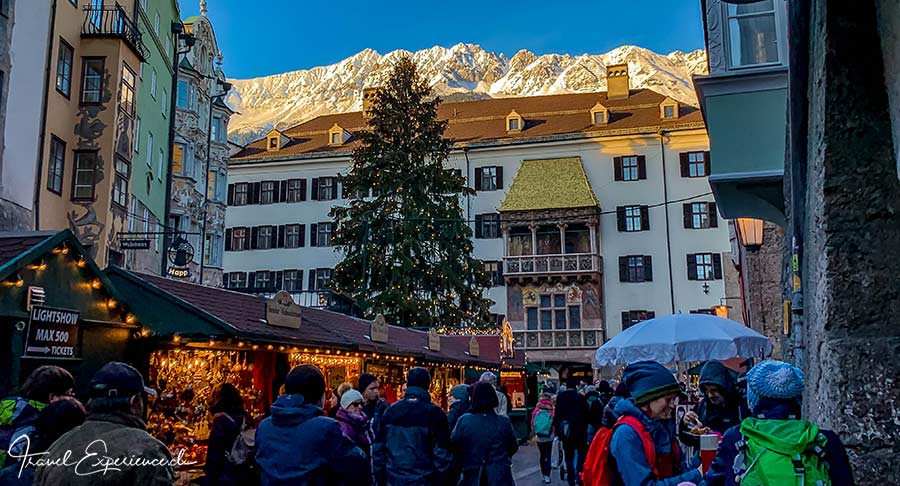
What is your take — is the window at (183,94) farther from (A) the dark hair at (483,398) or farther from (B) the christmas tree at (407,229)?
(A) the dark hair at (483,398)

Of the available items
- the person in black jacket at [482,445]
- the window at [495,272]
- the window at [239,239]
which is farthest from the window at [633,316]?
the person in black jacket at [482,445]

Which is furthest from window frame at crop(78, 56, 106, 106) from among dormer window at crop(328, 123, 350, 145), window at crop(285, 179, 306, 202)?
dormer window at crop(328, 123, 350, 145)

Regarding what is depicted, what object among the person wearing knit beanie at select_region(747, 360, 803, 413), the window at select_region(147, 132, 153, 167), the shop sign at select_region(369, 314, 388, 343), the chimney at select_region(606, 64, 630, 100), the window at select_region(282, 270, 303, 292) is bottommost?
the person wearing knit beanie at select_region(747, 360, 803, 413)

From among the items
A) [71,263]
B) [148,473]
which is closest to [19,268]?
[71,263]

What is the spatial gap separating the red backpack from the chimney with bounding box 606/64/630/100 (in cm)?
4623

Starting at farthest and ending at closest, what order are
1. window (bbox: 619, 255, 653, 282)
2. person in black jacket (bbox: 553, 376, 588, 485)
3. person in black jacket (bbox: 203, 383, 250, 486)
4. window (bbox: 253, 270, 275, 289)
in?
1. window (bbox: 253, 270, 275, 289)
2. window (bbox: 619, 255, 653, 282)
3. person in black jacket (bbox: 553, 376, 588, 485)
4. person in black jacket (bbox: 203, 383, 250, 486)

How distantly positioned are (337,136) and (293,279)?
10087mm

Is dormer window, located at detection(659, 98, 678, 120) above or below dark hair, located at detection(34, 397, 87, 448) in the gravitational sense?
above

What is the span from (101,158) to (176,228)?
36.5 feet

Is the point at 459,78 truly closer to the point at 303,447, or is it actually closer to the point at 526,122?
the point at 526,122

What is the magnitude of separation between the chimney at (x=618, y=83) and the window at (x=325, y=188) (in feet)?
61.9

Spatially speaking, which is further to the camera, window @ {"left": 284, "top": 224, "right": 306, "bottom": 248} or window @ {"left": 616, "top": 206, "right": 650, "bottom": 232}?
window @ {"left": 284, "top": 224, "right": 306, "bottom": 248}

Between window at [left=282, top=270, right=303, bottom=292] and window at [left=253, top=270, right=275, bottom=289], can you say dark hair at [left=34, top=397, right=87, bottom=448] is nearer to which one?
window at [left=282, top=270, right=303, bottom=292]

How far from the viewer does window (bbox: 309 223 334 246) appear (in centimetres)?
4528
